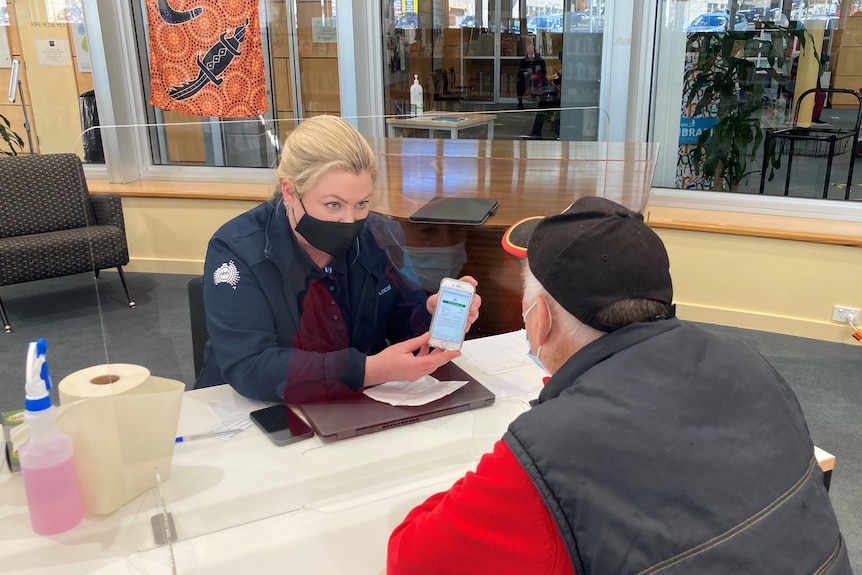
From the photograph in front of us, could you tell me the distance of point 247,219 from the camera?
5.19ft

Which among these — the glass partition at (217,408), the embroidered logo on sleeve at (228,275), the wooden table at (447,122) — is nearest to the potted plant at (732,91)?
the wooden table at (447,122)

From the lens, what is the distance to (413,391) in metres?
1.47

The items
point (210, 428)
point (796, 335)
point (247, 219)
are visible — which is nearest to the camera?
point (210, 428)

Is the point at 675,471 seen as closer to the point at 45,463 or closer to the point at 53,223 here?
the point at 45,463

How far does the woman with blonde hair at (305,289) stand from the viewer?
1.46m

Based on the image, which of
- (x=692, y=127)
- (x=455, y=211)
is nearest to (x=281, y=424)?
(x=455, y=211)

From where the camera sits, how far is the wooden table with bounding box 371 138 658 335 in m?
1.94

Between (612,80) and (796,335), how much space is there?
1.68 meters

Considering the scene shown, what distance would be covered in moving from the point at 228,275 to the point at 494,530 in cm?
93

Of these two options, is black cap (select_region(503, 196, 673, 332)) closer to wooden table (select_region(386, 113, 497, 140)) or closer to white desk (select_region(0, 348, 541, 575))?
white desk (select_region(0, 348, 541, 575))

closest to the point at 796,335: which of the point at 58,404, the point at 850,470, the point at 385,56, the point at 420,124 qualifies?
the point at 850,470

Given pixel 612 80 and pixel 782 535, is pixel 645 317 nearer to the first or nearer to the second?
pixel 782 535

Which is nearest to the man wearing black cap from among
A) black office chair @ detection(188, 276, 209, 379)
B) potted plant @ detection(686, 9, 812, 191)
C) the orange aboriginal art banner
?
black office chair @ detection(188, 276, 209, 379)

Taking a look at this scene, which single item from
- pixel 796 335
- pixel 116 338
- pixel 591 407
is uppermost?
pixel 591 407
